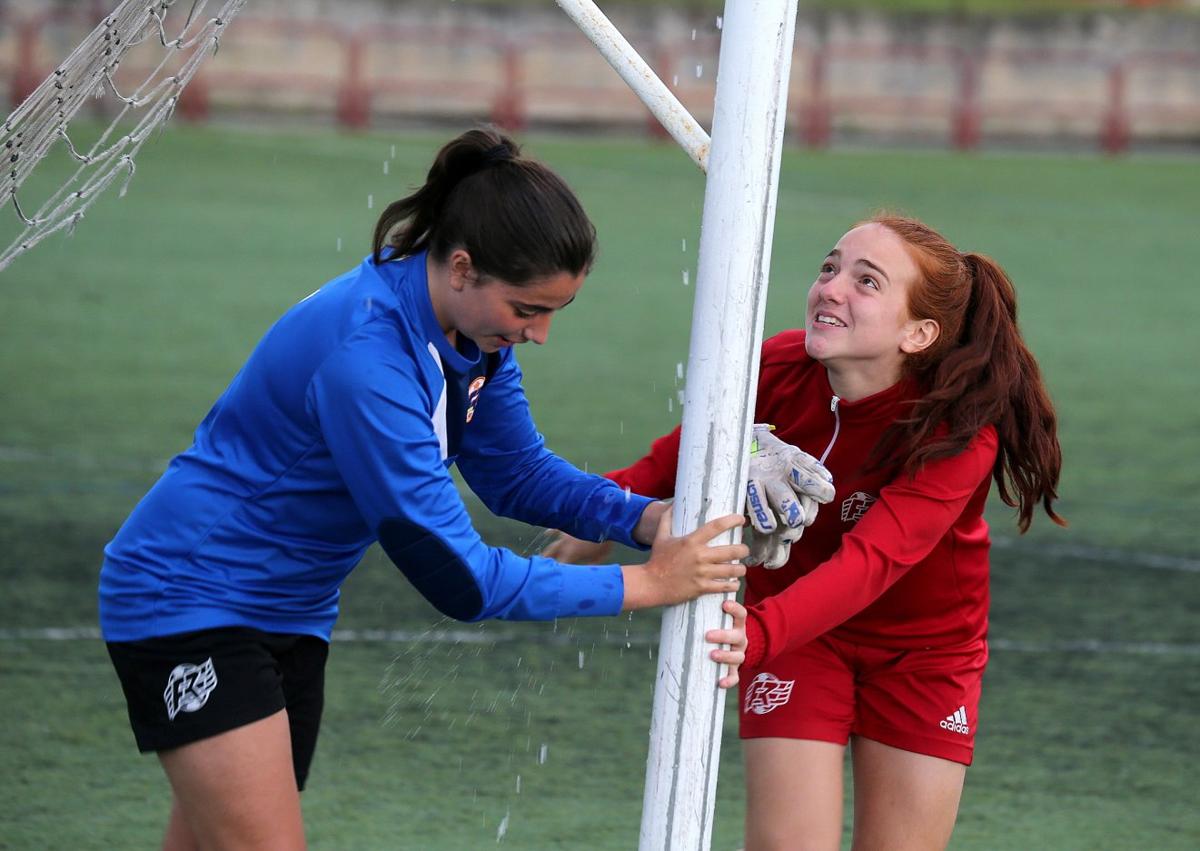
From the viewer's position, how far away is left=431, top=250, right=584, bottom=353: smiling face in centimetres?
318

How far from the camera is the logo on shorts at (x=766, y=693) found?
12.9ft

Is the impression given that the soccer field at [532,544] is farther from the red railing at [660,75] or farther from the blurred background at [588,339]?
the red railing at [660,75]

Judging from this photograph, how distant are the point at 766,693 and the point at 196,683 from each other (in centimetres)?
127

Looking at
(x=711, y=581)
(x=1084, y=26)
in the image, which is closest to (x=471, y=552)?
(x=711, y=581)

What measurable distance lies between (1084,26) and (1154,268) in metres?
13.3

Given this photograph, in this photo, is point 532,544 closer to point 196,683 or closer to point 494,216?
point 196,683

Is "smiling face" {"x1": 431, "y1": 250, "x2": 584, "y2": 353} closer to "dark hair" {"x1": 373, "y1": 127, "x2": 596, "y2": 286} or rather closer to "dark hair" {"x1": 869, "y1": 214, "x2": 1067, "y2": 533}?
"dark hair" {"x1": 373, "y1": 127, "x2": 596, "y2": 286}

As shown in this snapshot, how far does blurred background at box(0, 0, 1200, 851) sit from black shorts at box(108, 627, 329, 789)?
1.40m

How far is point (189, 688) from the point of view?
10.7ft

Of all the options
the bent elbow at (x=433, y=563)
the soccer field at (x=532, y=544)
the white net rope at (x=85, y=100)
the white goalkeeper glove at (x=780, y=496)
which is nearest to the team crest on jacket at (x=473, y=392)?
the bent elbow at (x=433, y=563)

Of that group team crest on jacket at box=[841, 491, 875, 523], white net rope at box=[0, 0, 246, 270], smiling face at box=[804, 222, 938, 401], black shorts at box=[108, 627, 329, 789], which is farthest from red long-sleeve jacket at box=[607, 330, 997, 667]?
white net rope at box=[0, 0, 246, 270]

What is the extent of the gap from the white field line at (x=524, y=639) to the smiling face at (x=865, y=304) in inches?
106

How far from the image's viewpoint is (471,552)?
10.2 ft

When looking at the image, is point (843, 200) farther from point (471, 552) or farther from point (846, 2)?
point (471, 552)
